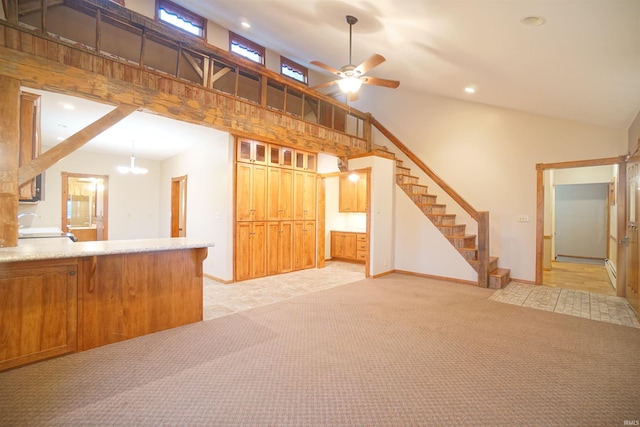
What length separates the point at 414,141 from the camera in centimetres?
707

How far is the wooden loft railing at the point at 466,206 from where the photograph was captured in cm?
525

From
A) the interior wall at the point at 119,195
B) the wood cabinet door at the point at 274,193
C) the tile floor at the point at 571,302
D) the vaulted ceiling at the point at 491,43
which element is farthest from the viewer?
the interior wall at the point at 119,195

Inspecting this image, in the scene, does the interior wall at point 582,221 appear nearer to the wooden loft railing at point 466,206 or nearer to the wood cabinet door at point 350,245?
the wooden loft railing at point 466,206

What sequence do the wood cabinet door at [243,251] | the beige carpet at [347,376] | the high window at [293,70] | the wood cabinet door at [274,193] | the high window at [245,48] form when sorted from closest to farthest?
1. the beige carpet at [347,376]
2. the wood cabinet door at [243,251]
3. the wood cabinet door at [274,193]
4. the high window at [245,48]
5. the high window at [293,70]

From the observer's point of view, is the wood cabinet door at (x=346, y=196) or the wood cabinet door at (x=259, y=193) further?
the wood cabinet door at (x=346, y=196)

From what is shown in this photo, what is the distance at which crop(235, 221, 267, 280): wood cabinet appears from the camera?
5602 millimetres

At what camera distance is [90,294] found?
2807 mm

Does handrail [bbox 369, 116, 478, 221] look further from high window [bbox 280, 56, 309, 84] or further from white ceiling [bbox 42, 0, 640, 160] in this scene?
high window [bbox 280, 56, 309, 84]

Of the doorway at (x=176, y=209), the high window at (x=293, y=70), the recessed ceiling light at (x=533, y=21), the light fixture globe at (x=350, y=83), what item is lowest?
the doorway at (x=176, y=209)

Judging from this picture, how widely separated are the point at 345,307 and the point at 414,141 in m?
4.60

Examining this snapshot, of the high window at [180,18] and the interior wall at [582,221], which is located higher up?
the high window at [180,18]

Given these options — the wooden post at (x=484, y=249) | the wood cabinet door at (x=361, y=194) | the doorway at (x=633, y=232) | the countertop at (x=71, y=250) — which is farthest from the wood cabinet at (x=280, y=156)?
the doorway at (x=633, y=232)

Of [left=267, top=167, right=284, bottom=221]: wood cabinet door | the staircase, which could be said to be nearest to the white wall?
[left=267, top=167, right=284, bottom=221]: wood cabinet door

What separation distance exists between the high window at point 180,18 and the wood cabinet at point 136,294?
4730 millimetres
